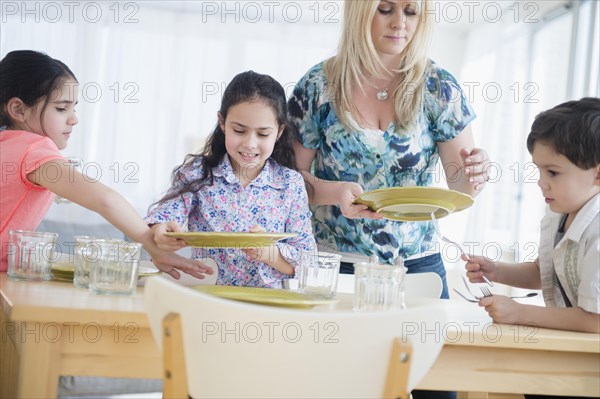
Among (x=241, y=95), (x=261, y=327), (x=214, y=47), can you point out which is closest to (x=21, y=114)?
(x=241, y=95)

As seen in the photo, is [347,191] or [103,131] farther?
[103,131]

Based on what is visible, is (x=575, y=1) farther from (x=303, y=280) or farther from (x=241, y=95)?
(x=303, y=280)

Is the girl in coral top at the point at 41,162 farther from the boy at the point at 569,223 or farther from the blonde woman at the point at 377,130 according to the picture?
the boy at the point at 569,223

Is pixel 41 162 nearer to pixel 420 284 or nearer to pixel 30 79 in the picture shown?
pixel 30 79

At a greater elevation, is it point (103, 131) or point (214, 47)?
point (214, 47)

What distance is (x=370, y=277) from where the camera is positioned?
148 cm

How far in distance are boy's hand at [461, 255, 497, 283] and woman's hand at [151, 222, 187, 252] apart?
70 centimetres

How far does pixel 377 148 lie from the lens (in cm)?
212

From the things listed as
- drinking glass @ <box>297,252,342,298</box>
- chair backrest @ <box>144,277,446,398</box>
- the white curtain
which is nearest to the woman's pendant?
drinking glass @ <box>297,252,342,298</box>

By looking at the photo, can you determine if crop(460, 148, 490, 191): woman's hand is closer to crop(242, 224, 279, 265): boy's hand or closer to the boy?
the boy

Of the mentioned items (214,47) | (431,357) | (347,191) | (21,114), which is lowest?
(431,357)

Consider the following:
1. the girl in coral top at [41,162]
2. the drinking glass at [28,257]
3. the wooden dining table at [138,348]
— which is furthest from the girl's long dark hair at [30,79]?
the wooden dining table at [138,348]

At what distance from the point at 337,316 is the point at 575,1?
16.8 feet

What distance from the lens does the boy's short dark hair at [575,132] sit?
5.50 feet
